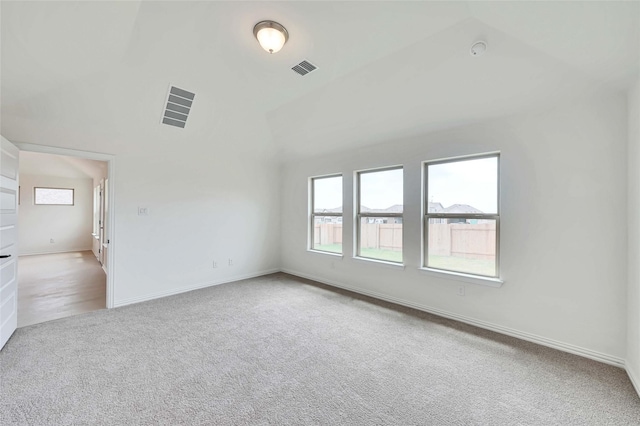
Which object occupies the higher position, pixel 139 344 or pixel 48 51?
pixel 48 51

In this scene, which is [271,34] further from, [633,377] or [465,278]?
[633,377]

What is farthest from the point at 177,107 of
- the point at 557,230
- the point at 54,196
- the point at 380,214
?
the point at 54,196

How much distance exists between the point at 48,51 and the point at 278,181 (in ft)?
12.6

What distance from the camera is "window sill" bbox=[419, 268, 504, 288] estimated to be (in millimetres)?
2992

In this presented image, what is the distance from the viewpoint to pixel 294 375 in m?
2.18

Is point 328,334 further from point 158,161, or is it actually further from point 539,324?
point 158,161

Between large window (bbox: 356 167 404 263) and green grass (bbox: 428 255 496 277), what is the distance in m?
0.55

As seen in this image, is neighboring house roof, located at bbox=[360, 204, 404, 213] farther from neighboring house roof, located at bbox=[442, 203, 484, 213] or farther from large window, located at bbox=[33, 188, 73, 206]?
large window, located at bbox=[33, 188, 73, 206]

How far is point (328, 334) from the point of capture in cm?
290

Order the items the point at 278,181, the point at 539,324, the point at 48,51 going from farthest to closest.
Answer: the point at 278,181, the point at 539,324, the point at 48,51

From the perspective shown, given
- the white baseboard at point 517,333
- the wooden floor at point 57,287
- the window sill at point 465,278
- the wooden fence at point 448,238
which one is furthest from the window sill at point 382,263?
the wooden floor at point 57,287

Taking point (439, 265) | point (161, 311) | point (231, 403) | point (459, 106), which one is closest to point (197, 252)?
point (161, 311)

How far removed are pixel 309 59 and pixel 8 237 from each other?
3696 millimetres

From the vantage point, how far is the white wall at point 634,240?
206 cm
